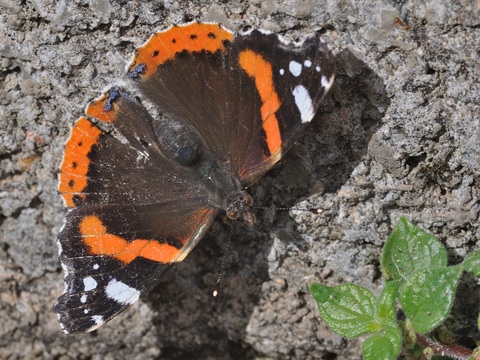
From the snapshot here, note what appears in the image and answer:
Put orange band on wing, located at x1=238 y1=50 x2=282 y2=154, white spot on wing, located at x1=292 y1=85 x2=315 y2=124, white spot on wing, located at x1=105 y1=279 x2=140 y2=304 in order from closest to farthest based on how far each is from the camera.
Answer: white spot on wing, located at x1=292 y1=85 x2=315 y2=124, orange band on wing, located at x1=238 y1=50 x2=282 y2=154, white spot on wing, located at x1=105 y1=279 x2=140 y2=304

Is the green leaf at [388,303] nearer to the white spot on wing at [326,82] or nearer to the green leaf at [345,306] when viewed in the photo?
the green leaf at [345,306]

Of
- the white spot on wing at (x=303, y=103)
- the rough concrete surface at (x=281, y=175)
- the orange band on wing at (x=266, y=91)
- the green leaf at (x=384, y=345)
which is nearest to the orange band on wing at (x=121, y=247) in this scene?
the rough concrete surface at (x=281, y=175)

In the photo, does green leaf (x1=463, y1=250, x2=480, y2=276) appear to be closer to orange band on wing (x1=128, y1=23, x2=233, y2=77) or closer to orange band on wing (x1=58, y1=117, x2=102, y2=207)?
orange band on wing (x1=128, y1=23, x2=233, y2=77)

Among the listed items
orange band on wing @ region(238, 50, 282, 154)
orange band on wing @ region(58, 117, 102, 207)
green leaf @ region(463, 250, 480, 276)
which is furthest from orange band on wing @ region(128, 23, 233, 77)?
green leaf @ region(463, 250, 480, 276)

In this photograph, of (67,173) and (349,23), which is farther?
(67,173)

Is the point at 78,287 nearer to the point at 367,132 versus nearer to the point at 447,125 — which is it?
the point at 367,132

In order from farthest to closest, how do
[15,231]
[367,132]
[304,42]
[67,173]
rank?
[15,231] < [67,173] < [367,132] < [304,42]

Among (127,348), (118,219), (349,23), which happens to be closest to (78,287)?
(118,219)
